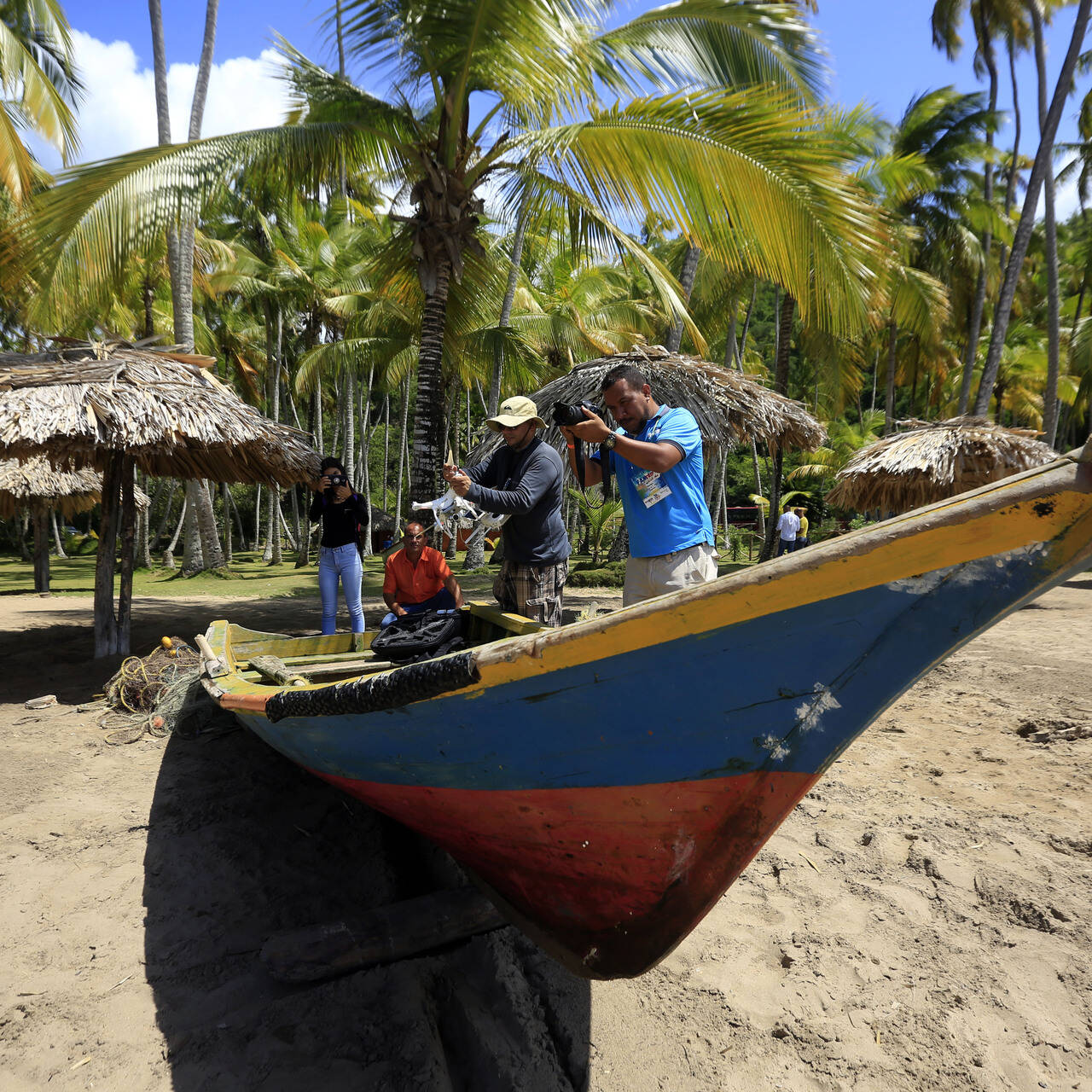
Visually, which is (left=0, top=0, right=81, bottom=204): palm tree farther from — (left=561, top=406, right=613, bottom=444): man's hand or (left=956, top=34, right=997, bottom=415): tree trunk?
(left=956, top=34, right=997, bottom=415): tree trunk

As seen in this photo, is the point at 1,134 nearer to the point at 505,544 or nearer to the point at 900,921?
the point at 505,544

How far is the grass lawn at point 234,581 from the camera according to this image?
12562 millimetres

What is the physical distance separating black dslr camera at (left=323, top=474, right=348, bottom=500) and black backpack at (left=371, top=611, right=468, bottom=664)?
8.33 ft

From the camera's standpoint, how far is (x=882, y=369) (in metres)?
29.0

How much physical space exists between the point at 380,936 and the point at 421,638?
140 cm

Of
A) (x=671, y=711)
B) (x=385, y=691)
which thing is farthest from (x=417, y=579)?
(x=671, y=711)

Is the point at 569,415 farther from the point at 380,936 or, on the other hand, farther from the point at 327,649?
the point at 327,649

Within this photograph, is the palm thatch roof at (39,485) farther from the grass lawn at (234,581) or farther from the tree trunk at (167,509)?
the tree trunk at (167,509)

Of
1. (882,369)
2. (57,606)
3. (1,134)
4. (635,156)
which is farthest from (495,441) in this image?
(882,369)

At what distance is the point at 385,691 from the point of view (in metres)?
2.29

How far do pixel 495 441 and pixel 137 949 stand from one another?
6.19m

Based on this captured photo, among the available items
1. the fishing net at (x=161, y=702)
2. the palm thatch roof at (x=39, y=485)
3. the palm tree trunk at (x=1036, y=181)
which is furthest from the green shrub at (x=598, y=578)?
the fishing net at (x=161, y=702)

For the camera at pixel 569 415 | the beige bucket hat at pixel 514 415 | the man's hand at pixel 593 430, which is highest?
the beige bucket hat at pixel 514 415

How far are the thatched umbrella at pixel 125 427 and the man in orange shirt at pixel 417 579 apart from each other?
6.83 ft
